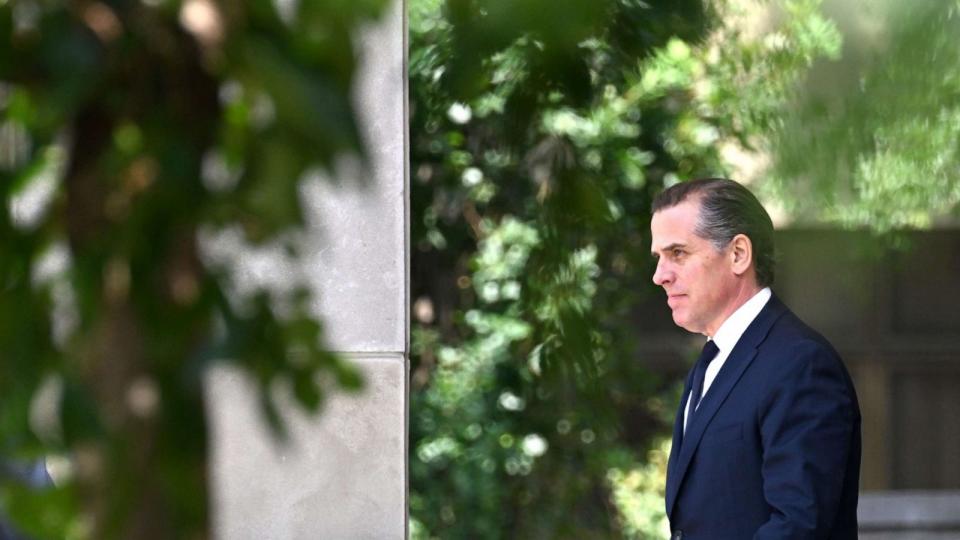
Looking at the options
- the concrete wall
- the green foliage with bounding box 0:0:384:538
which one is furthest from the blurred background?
the concrete wall

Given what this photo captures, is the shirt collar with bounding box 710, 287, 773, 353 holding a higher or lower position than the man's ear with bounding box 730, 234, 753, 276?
lower

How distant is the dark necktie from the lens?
9.70ft

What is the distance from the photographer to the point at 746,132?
1398 millimetres

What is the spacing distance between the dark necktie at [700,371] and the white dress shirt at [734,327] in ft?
0.08

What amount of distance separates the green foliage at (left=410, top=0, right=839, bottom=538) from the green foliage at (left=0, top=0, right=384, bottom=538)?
34cm

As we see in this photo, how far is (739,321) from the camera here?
2.88 m

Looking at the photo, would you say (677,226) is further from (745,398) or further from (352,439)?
(352,439)

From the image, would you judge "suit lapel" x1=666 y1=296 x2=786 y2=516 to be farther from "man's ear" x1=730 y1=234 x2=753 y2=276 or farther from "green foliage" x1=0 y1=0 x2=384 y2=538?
"green foliage" x1=0 y1=0 x2=384 y2=538

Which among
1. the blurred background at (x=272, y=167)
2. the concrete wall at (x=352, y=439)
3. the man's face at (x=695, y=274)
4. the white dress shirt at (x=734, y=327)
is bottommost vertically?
the concrete wall at (x=352, y=439)

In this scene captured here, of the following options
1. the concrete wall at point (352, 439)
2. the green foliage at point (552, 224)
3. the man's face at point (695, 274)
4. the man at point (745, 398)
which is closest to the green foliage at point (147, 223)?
the green foliage at point (552, 224)

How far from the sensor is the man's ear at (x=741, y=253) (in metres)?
2.90

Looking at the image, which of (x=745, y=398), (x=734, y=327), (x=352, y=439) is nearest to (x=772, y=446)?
(x=745, y=398)

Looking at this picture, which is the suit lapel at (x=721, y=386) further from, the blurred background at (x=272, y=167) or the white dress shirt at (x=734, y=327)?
Result: the blurred background at (x=272, y=167)

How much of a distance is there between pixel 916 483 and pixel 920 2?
6.02 metres
